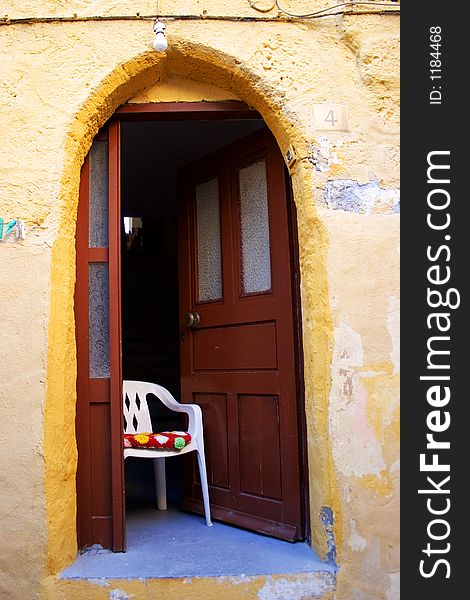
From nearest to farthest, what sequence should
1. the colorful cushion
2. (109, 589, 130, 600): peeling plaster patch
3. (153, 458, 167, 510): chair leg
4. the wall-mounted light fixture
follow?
(109, 589, 130, 600): peeling plaster patch → the wall-mounted light fixture → the colorful cushion → (153, 458, 167, 510): chair leg

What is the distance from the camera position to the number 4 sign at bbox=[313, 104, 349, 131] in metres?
2.64

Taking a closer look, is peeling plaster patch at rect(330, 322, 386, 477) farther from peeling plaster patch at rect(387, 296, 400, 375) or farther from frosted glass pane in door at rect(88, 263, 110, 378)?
frosted glass pane in door at rect(88, 263, 110, 378)

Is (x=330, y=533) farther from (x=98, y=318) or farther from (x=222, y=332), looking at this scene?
(x=98, y=318)

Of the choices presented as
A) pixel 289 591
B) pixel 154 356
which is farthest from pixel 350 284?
pixel 154 356

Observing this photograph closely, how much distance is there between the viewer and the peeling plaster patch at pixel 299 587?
240 centimetres

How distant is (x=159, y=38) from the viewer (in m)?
2.62

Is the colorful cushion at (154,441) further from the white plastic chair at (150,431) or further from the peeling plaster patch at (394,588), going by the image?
the peeling plaster patch at (394,588)

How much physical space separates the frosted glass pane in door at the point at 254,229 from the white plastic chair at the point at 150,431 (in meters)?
0.78

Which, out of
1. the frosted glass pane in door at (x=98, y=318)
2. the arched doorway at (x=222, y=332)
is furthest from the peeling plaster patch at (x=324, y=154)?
the frosted glass pane in door at (x=98, y=318)

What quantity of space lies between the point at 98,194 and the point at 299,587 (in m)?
1.99

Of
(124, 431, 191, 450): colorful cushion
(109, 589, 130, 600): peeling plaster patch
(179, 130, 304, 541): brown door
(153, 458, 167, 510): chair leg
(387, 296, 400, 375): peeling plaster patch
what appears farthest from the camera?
(153, 458, 167, 510): chair leg

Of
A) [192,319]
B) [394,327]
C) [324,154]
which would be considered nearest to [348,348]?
[394,327]

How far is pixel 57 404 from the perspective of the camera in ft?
8.11

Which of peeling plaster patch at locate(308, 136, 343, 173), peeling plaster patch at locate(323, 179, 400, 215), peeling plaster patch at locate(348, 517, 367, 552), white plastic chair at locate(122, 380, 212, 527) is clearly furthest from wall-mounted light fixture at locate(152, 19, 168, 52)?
peeling plaster patch at locate(348, 517, 367, 552)
